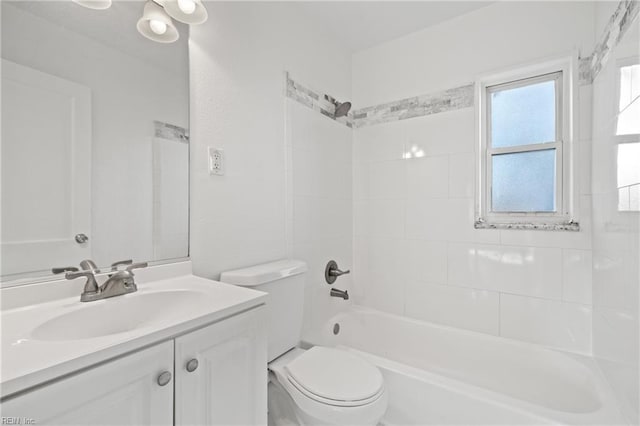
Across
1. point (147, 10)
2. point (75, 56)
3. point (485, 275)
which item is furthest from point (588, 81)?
point (75, 56)

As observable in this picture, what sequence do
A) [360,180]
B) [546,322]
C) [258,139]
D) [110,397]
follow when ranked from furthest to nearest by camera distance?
1. [360,180]
2. [546,322]
3. [258,139]
4. [110,397]

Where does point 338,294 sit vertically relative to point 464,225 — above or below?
below

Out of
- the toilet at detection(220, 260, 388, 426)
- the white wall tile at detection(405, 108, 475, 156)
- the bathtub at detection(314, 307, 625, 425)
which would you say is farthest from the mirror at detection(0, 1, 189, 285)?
the white wall tile at detection(405, 108, 475, 156)

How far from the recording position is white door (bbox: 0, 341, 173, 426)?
1.78 ft

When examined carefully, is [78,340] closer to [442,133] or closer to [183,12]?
[183,12]

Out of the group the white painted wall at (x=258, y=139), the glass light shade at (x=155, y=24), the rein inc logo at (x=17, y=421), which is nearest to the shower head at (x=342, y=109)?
the white painted wall at (x=258, y=139)

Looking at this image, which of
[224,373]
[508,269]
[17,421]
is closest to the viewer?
[17,421]

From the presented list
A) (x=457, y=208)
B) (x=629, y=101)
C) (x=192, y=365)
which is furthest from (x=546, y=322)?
(x=192, y=365)

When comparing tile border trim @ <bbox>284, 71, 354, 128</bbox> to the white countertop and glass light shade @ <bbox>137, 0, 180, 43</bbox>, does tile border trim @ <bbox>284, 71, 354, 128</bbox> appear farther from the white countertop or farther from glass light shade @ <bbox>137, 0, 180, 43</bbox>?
the white countertop

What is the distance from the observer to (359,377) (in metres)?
1.29

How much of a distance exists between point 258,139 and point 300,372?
1.21 metres

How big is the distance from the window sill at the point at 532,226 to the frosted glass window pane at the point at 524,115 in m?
0.53

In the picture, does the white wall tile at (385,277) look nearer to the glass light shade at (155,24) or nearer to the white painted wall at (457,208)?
the white painted wall at (457,208)

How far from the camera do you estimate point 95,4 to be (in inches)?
40.8
